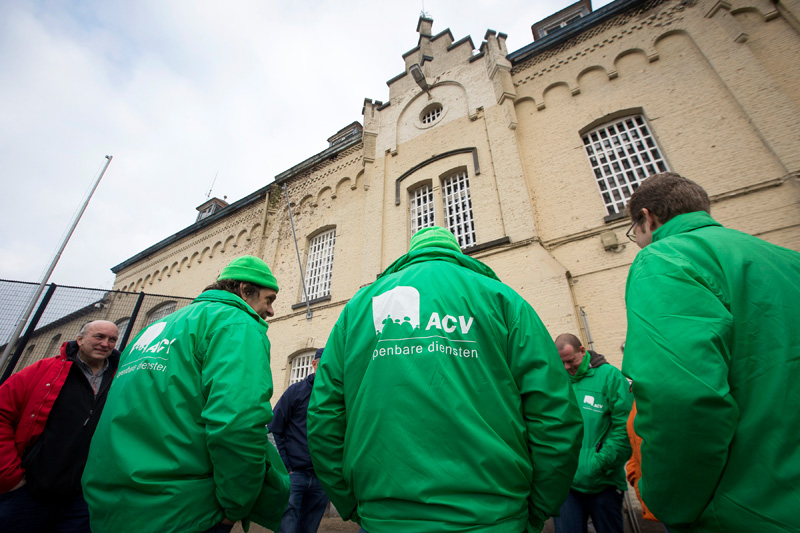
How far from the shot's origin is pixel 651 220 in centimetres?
179

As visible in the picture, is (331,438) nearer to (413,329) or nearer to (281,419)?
(413,329)

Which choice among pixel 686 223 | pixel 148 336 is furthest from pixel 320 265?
pixel 686 223

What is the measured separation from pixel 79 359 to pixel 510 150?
26.2 ft

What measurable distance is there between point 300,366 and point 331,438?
322 inches

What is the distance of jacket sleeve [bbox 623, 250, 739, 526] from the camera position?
3.43ft

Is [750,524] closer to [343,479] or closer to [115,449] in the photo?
[343,479]

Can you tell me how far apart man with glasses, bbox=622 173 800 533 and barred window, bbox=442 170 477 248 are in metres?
6.29

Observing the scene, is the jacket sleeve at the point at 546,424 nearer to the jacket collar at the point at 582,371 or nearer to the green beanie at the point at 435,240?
the green beanie at the point at 435,240

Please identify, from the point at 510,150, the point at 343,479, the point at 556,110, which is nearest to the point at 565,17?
the point at 556,110

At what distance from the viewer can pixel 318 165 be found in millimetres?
12508

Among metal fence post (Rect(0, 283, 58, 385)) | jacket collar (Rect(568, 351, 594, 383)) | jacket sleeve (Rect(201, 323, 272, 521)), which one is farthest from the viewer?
metal fence post (Rect(0, 283, 58, 385))

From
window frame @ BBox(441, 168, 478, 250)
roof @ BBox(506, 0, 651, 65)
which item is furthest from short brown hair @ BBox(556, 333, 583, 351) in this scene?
roof @ BBox(506, 0, 651, 65)

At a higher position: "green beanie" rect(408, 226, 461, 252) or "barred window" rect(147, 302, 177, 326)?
"barred window" rect(147, 302, 177, 326)

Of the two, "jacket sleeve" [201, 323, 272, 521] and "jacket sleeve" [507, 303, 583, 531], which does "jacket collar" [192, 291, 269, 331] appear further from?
"jacket sleeve" [507, 303, 583, 531]
